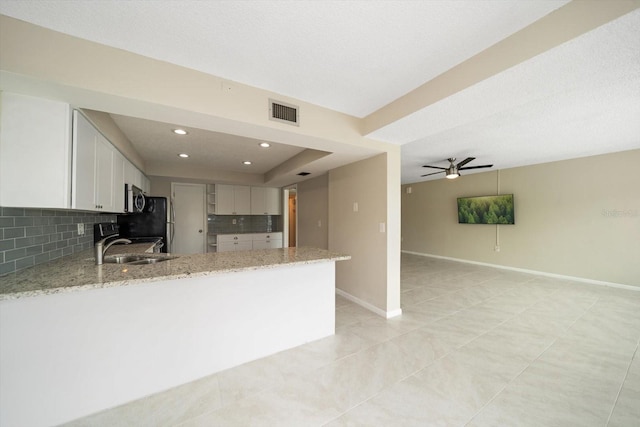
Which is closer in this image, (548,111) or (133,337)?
(133,337)

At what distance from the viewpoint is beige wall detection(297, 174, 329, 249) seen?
14.7 ft

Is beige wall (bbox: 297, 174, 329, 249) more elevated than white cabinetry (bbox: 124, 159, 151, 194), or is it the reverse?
white cabinetry (bbox: 124, 159, 151, 194)

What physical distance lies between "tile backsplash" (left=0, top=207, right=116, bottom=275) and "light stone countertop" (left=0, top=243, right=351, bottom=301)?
0.08 meters

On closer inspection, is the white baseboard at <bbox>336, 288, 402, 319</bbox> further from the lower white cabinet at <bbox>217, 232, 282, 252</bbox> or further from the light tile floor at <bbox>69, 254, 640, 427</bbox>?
the lower white cabinet at <bbox>217, 232, 282, 252</bbox>

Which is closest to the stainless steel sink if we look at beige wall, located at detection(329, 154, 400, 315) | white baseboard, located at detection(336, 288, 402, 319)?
beige wall, located at detection(329, 154, 400, 315)

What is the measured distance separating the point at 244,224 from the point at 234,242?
69 cm

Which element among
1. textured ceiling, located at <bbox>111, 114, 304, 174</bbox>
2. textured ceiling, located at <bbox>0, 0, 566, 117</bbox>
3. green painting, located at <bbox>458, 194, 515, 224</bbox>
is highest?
textured ceiling, located at <bbox>0, 0, 566, 117</bbox>

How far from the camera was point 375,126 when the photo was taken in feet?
8.09

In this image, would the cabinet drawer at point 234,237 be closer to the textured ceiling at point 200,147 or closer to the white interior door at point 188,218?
the white interior door at point 188,218

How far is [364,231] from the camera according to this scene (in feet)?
10.7

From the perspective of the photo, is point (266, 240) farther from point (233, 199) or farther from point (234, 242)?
point (233, 199)

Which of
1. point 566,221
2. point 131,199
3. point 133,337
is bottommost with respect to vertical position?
point 133,337

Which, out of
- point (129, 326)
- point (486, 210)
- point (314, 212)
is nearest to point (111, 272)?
point (129, 326)

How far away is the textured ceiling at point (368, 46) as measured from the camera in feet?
4.10
